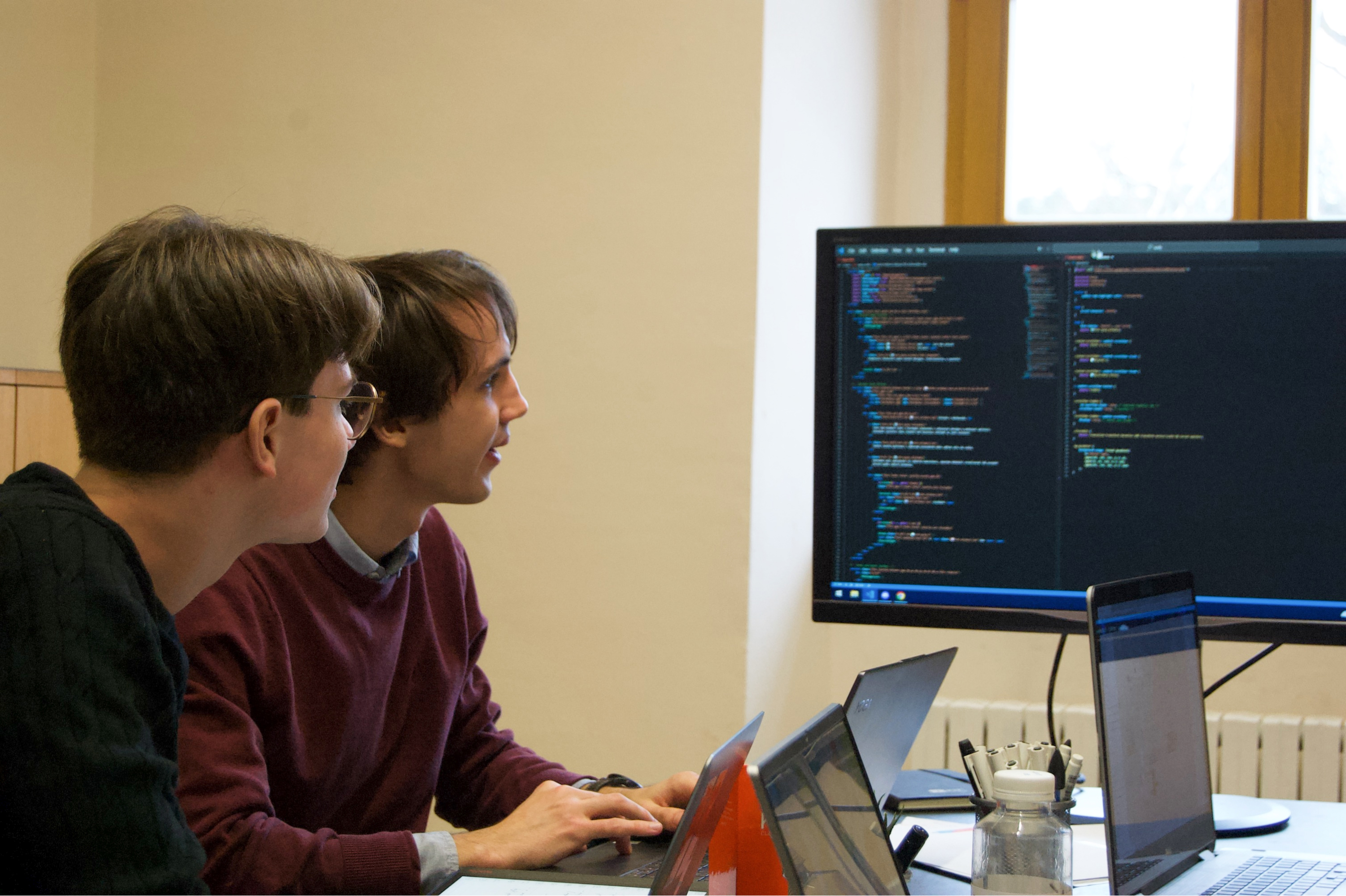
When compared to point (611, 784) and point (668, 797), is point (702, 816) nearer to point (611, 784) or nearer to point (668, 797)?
point (668, 797)

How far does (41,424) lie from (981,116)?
2.12 metres

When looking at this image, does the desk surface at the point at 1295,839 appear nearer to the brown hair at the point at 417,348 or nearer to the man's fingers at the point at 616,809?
the man's fingers at the point at 616,809

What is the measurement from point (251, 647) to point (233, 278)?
439 millimetres

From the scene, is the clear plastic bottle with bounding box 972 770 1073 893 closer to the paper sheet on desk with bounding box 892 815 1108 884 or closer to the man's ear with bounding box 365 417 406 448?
the paper sheet on desk with bounding box 892 815 1108 884

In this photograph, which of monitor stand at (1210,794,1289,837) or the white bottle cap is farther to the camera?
monitor stand at (1210,794,1289,837)

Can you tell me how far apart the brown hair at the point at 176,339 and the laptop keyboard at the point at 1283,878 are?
938 mm

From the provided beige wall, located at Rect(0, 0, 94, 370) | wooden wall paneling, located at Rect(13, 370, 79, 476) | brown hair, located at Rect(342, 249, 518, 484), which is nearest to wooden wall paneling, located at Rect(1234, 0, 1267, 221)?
brown hair, located at Rect(342, 249, 518, 484)

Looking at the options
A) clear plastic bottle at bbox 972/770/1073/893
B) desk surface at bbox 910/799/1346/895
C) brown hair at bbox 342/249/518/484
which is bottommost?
desk surface at bbox 910/799/1346/895

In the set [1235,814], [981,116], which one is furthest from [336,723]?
[981,116]

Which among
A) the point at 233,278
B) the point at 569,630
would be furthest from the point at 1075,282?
the point at 569,630

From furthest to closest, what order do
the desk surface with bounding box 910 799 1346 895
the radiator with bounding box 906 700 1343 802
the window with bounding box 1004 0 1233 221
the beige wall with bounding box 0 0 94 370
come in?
1. the window with bounding box 1004 0 1233 221
2. the beige wall with bounding box 0 0 94 370
3. the radiator with bounding box 906 700 1343 802
4. the desk surface with bounding box 910 799 1346 895

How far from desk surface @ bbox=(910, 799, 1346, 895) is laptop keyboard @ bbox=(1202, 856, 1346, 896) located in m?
0.06

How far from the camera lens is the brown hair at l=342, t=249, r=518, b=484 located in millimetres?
1454

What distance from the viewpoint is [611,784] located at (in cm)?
136
